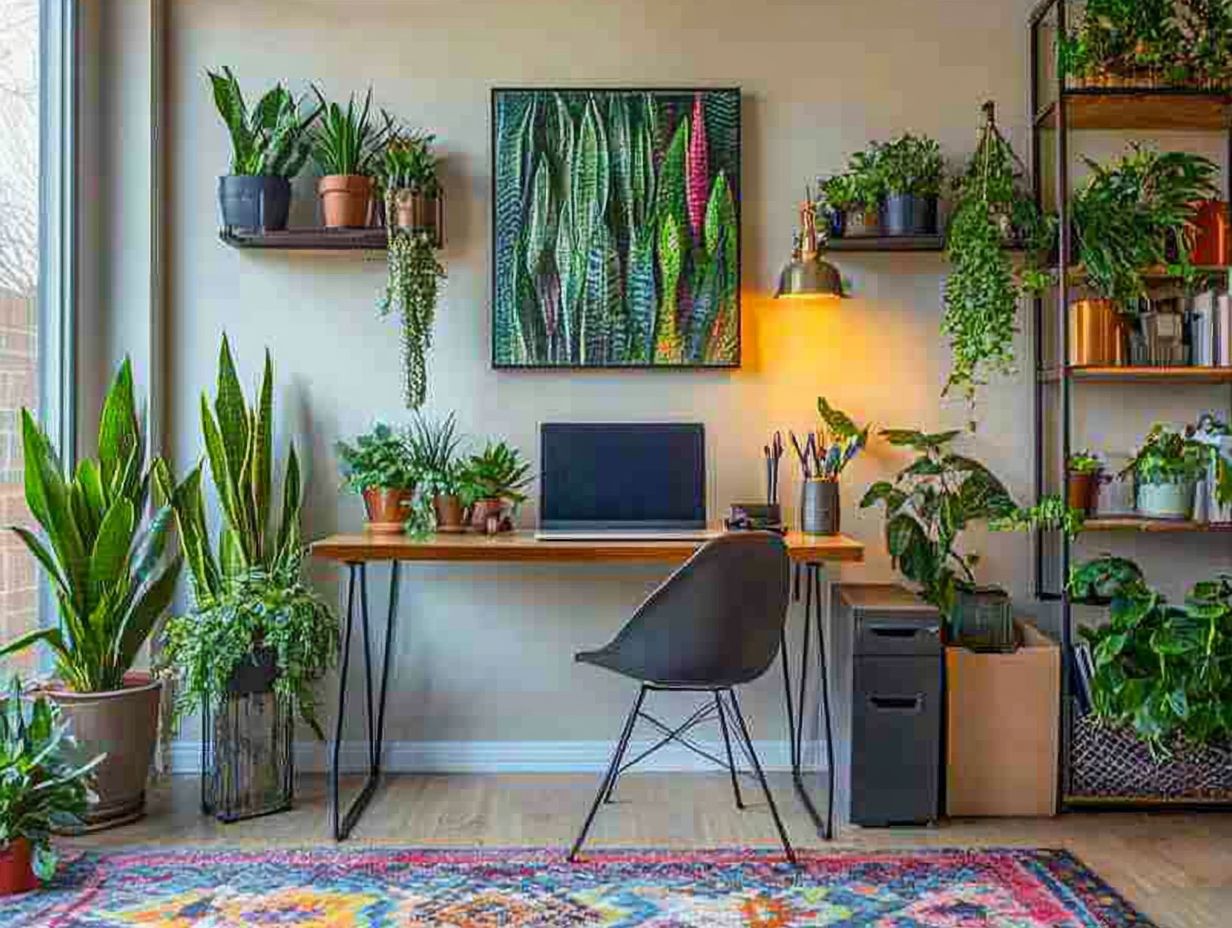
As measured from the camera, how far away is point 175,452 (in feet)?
12.2

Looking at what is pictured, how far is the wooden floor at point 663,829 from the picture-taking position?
295cm

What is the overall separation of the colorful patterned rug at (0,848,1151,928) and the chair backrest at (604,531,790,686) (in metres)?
0.51

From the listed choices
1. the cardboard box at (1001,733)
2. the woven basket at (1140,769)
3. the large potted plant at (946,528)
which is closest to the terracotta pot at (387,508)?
the large potted plant at (946,528)

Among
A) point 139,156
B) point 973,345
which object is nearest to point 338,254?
point 139,156

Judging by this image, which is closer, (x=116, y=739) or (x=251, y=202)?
(x=116, y=739)

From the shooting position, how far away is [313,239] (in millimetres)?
3486

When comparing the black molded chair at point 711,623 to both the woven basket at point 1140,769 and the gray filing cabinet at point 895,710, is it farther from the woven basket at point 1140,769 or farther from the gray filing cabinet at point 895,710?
the woven basket at point 1140,769

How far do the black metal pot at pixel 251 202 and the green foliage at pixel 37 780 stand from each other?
4.96 feet

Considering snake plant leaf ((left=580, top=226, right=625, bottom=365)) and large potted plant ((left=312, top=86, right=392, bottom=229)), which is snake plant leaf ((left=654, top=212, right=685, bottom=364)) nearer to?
snake plant leaf ((left=580, top=226, right=625, bottom=365))

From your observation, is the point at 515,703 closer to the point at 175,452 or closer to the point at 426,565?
the point at 426,565

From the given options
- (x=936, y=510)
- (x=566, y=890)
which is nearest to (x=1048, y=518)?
(x=936, y=510)

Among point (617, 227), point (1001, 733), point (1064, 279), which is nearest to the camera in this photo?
point (1001, 733)

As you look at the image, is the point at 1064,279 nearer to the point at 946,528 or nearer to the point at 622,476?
the point at 946,528

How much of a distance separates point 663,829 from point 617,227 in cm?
187
